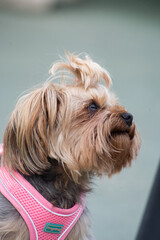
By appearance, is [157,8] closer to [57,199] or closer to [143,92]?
[143,92]

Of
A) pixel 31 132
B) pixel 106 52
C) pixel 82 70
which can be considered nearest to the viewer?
pixel 31 132

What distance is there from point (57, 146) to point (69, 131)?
0.06 meters

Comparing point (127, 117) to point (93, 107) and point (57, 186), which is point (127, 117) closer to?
point (93, 107)

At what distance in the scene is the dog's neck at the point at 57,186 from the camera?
1136mm

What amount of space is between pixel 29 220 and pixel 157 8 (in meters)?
1.49

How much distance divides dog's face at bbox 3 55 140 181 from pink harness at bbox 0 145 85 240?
0.05 meters

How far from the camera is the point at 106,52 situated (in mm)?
1980

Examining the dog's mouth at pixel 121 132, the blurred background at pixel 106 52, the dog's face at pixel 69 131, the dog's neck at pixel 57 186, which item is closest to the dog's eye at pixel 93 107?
the dog's face at pixel 69 131

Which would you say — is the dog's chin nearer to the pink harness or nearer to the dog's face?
the dog's face

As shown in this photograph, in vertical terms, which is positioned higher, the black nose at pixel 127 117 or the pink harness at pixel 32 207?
the black nose at pixel 127 117

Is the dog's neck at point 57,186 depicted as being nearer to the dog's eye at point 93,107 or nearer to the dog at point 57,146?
the dog at point 57,146

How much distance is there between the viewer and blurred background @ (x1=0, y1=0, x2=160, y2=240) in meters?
1.93

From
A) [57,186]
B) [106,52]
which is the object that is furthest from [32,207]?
[106,52]

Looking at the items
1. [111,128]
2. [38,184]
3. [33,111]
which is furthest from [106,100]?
[38,184]
